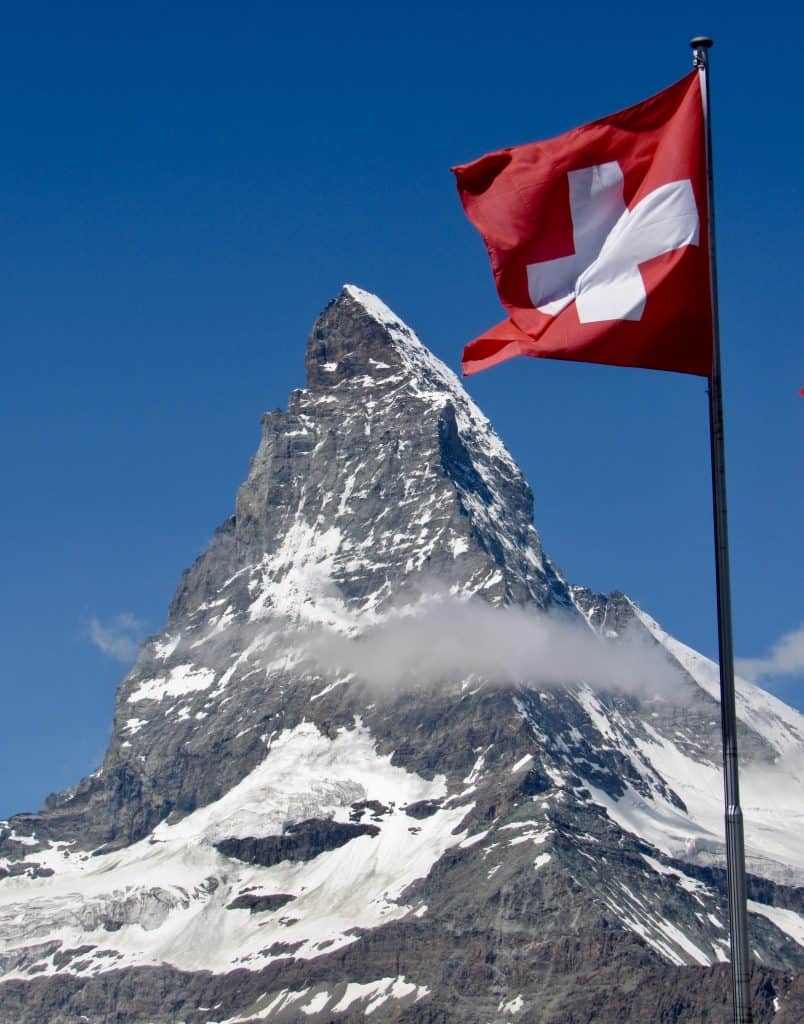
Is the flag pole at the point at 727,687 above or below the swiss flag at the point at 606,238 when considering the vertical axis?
below

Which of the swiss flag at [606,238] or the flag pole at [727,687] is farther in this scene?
the swiss flag at [606,238]

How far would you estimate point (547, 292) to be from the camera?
4578 cm

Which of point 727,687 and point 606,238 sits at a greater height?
point 606,238

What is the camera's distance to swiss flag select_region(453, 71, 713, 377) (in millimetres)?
43094

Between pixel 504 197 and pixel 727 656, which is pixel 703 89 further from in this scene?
pixel 727 656

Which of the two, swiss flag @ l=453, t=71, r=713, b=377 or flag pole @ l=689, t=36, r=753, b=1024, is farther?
swiss flag @ l=453, t=71, r=713, b=377

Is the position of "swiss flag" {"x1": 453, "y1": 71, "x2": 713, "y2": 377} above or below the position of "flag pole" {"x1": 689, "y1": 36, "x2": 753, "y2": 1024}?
above

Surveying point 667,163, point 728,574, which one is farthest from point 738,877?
point 667,163

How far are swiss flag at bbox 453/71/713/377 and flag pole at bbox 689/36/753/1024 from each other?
45 centimetres

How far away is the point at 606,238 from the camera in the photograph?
148ft

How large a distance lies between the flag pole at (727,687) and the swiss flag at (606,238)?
0.45 meters

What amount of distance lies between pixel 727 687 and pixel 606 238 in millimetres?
9793

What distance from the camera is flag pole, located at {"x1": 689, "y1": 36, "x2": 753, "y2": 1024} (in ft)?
131

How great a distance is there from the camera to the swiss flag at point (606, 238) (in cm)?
4309
